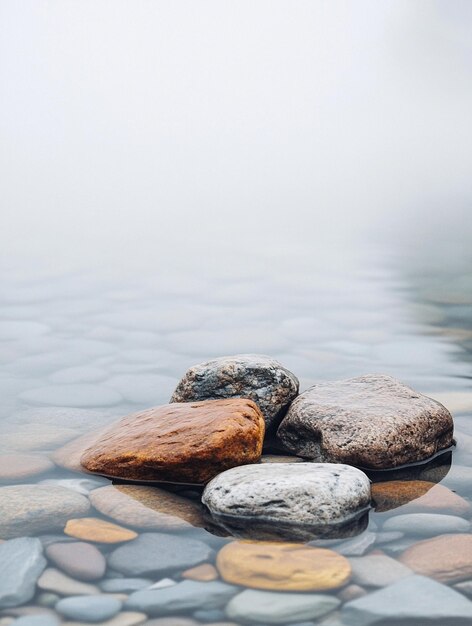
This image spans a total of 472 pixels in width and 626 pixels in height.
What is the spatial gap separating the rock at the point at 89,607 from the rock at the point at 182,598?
0.06 metres

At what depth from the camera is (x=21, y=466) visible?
12.9 feet

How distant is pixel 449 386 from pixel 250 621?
3005 millimetres

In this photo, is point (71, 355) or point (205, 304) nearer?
point (71, 355)

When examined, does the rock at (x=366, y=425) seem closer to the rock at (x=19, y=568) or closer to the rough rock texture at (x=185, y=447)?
the rough rock texture at (x=185, y=447)

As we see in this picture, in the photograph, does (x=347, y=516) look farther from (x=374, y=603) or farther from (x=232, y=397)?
(x=232, y=397)

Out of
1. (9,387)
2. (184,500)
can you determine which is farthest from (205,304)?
(184,500)

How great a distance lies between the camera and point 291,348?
6.17m

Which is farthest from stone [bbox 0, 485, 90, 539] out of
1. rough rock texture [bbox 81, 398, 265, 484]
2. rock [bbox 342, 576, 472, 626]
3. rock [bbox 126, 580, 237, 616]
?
rock [bbox 342, 576, 472, 626]

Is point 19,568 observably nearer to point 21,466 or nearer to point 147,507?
point 147,507

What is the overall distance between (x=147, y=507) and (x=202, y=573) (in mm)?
626

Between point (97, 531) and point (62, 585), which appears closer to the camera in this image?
point (62, 585)

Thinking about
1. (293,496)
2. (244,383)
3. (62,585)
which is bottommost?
(62,585)

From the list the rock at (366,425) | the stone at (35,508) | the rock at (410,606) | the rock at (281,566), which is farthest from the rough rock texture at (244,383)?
the rock at (410,606)

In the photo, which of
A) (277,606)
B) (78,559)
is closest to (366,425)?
(277,606)
